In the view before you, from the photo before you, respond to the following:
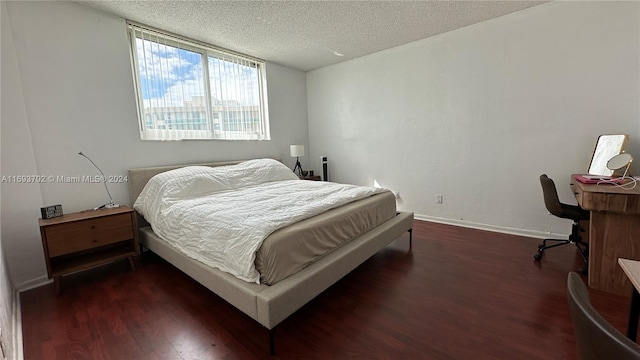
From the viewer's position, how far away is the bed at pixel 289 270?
1.54 meters

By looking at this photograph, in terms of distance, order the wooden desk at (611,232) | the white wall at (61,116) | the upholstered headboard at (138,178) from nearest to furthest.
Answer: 1. the wooden desk at (611,232)
2. the white wall at (61,116)
3. the upholstered headboard at (138,178)

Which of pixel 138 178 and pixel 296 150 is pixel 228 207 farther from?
pixel 296 150

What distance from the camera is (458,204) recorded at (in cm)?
367

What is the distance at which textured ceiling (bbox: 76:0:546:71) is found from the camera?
8.68 ft

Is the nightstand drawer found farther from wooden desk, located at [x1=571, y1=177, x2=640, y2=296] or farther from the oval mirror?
the oval mirror

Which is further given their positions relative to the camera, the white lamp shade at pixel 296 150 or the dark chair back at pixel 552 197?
the white lamp shade at pixel 296 150

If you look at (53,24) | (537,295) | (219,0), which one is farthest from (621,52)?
(53,24)

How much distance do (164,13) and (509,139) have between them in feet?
13.6

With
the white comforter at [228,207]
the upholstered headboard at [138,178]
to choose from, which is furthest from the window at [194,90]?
the white comforter at [228,207]

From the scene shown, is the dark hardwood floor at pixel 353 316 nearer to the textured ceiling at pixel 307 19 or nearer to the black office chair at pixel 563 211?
the black office chair at pixel 563 211

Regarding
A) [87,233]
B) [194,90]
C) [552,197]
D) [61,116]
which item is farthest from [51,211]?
[552,197]

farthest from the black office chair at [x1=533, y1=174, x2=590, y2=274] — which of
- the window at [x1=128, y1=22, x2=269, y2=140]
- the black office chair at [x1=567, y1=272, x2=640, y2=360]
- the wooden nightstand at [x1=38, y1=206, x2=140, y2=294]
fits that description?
the wooden nightstand at [x1=38, y1=206, x2=140, y2=294]

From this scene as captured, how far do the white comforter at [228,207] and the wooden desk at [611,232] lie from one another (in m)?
1.74

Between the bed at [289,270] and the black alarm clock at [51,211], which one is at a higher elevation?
the black alarm clock at [51,211]
